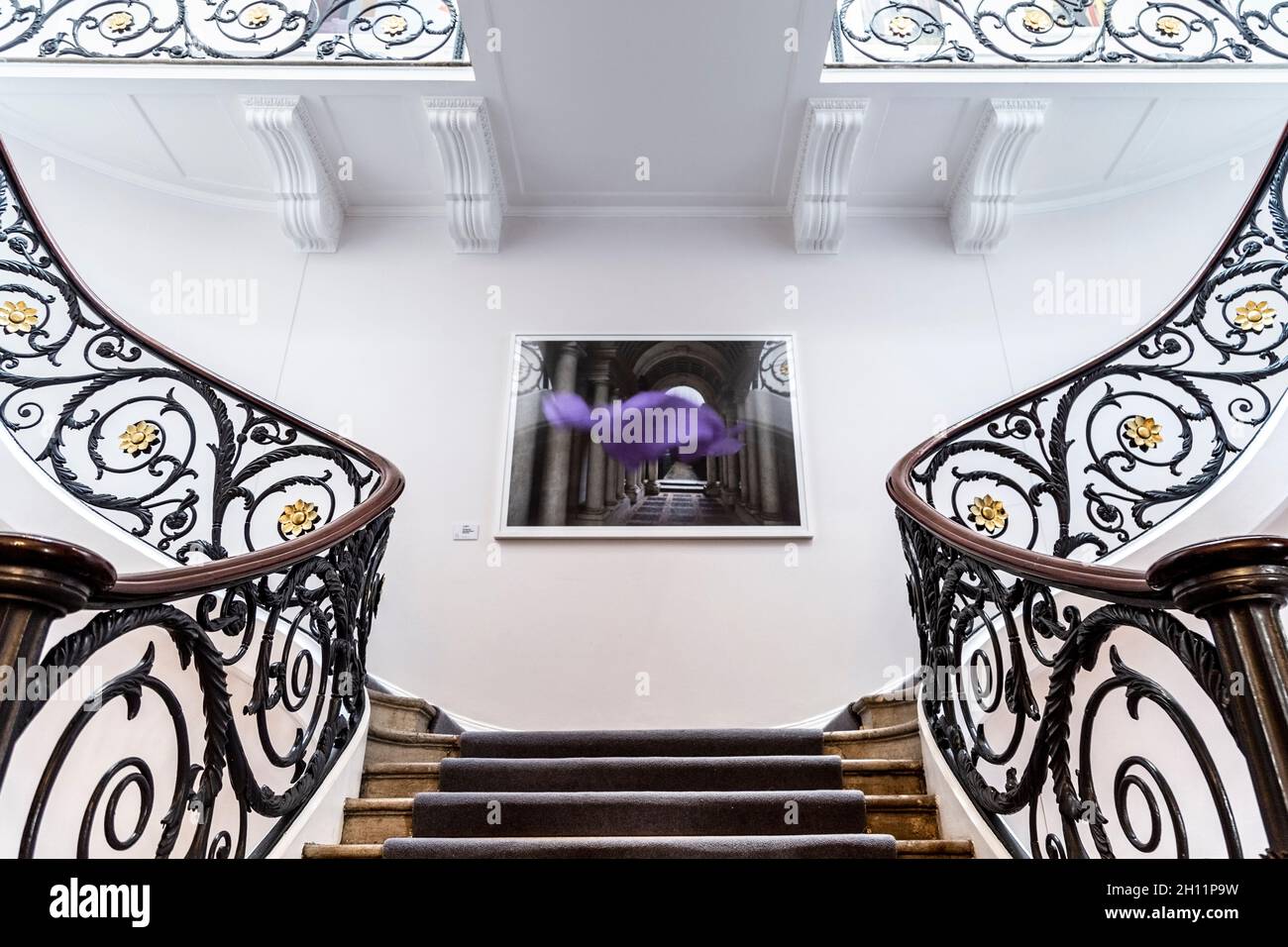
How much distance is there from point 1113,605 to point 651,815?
56.8 inches

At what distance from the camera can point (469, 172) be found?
178 inches

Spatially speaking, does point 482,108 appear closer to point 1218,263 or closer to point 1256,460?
point 1218,263

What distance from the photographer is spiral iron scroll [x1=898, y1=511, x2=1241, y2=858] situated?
141 centimetres

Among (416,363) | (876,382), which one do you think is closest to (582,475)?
(416,363)

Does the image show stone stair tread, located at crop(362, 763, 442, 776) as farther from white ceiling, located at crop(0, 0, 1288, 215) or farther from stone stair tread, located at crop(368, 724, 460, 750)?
white ceiling, located at crop(0, 0, 1288, 215)

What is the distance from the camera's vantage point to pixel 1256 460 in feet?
9.18

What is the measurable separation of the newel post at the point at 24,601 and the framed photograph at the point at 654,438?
2949 mm

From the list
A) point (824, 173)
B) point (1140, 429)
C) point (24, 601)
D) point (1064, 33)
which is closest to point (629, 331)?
point (824, 173)

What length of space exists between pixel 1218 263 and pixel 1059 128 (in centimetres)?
200

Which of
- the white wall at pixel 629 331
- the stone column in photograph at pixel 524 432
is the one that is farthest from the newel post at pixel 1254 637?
the stone column in photograph at pixel 524 432

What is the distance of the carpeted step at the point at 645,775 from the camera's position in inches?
106

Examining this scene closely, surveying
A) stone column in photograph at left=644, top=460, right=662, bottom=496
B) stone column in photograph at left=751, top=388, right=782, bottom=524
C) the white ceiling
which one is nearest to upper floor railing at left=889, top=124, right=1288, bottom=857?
stone column in photograph at left=751, top=388, right=782, bottom=524

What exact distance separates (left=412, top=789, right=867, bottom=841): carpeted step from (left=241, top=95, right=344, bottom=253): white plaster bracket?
3670 millimetres

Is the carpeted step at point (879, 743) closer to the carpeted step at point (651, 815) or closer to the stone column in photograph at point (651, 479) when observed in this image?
the carpeted step at point (651, 815)
